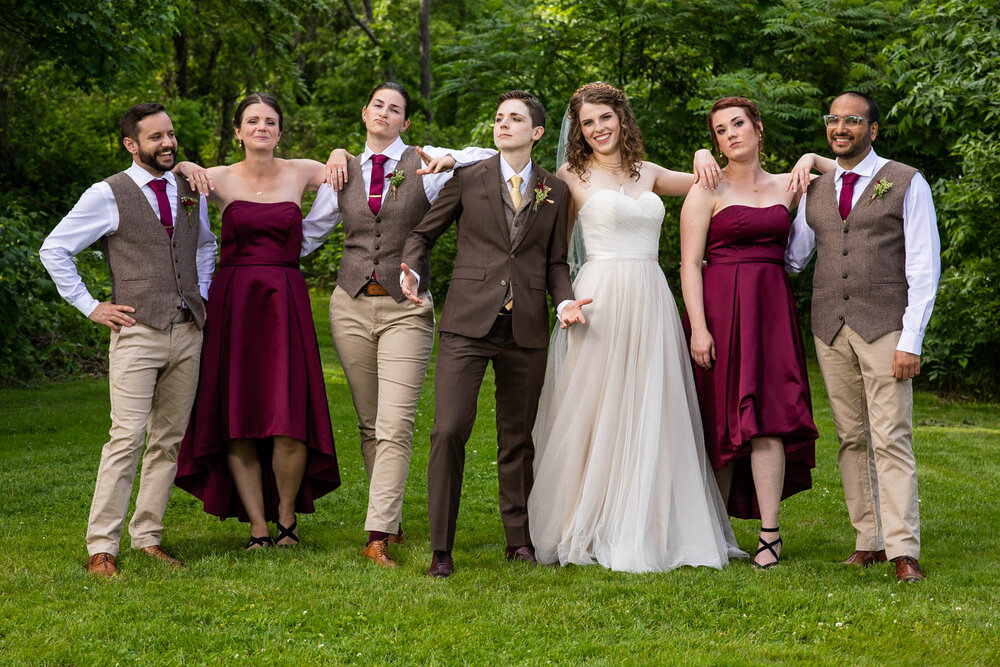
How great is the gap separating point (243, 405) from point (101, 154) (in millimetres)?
16248

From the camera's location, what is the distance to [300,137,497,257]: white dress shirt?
5488 mm

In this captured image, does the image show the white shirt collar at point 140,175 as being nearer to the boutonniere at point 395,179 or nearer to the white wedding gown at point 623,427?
the boutonniere at point 395,179

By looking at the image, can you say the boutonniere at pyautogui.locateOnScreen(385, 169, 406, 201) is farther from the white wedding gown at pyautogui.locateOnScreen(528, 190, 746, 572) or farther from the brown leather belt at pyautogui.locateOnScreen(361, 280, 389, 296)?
the white wedding gown at pyautogui.locateOnScreen(528, 190, 746, 572)

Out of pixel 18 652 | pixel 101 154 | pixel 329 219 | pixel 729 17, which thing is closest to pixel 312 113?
pixel 101 154

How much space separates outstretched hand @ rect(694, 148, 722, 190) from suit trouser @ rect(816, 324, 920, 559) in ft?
3.14

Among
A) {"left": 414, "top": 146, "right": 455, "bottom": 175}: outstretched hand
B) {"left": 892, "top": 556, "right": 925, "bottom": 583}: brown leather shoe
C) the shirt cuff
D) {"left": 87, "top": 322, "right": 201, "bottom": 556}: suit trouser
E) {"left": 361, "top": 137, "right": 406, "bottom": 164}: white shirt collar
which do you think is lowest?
{"left": 892, "top": 556, "right": 925, "bottom": 583}: brown leather shoe

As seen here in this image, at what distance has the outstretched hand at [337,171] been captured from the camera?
5.48 m

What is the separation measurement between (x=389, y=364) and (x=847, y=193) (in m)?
2.43

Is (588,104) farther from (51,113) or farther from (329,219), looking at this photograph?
(51,113)

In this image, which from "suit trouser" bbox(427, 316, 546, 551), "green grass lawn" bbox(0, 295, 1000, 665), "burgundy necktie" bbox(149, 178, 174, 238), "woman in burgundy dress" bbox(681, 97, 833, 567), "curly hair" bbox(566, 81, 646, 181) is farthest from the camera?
"curly hair" bbox(566, 81, 646, 181)

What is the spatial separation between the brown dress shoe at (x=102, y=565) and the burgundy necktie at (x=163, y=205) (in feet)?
5.13

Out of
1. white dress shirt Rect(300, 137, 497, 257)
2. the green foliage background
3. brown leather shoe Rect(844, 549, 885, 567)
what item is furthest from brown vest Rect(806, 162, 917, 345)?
the green foliage background

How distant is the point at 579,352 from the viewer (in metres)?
5.39

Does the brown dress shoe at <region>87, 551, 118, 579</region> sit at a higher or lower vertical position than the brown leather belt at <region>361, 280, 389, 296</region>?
lower
